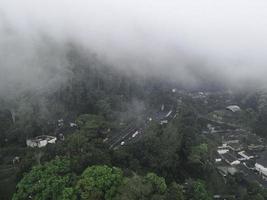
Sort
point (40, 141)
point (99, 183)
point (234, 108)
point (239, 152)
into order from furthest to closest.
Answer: point (234, 108) < point (239, 152) < point (40, 141) < point (99, 183)

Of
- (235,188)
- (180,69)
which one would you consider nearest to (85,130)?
(235,188)

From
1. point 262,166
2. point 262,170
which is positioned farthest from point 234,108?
point 262,170

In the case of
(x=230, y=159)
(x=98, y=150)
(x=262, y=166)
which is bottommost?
(x=230, y=159)

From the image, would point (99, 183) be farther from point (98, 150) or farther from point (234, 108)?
point (234, 108)

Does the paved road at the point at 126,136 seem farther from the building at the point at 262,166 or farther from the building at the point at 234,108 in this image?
the building at the point at 234,108

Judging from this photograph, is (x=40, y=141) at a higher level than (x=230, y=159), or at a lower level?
higher

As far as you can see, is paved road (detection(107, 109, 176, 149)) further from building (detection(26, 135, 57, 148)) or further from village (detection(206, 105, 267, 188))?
village (detection(206, 105, 267, 188))
